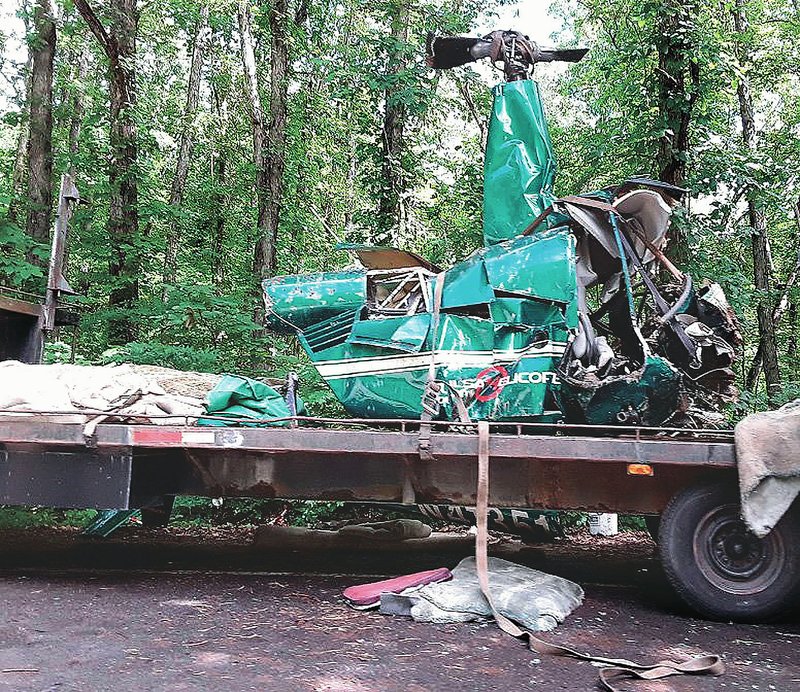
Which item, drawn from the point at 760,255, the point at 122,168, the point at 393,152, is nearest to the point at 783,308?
the point at 760,255

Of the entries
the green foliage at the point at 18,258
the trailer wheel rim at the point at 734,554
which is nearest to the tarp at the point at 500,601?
the trailer wheel rim at the point at 734,554

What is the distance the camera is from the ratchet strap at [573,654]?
355cm

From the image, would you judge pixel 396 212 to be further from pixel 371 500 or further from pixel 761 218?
pixel 371 500

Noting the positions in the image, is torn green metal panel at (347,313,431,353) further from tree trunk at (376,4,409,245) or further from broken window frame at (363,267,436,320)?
tree trunk at (376,4,409,245)

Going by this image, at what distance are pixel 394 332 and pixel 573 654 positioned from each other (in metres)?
2.52

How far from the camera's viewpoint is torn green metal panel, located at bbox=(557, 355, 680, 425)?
514cm

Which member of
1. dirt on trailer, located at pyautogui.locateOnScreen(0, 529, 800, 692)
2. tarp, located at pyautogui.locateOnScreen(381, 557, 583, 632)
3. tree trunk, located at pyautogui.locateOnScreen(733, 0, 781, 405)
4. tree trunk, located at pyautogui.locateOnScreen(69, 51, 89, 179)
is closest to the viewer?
dirt on trailer, located at pyautogui.locateOnScreen(0, 529, 800, 692)

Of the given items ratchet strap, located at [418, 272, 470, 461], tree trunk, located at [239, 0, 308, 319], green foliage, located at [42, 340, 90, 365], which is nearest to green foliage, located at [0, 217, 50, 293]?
green foliage, located at [42, 340, 90, 365]

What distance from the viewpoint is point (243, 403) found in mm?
5281

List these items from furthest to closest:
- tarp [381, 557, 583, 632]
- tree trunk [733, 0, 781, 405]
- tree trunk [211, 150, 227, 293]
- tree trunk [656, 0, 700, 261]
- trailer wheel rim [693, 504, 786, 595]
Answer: tree trunk [211, 150, 227, 293]
tree trunk [733, 0, 781, 405]
tree trunk [656, 0, 700, 261]
trailer wheel rim [693, 504, 786, 595]
tarp [381, 557, 583, 632]

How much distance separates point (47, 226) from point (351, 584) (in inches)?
343

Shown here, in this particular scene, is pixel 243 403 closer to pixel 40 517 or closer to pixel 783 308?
pixel 40 517

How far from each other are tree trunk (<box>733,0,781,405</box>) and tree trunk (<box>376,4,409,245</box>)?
15.0 feet

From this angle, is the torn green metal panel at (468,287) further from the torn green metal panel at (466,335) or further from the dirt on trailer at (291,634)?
the dirt on trailer at (291,634)
